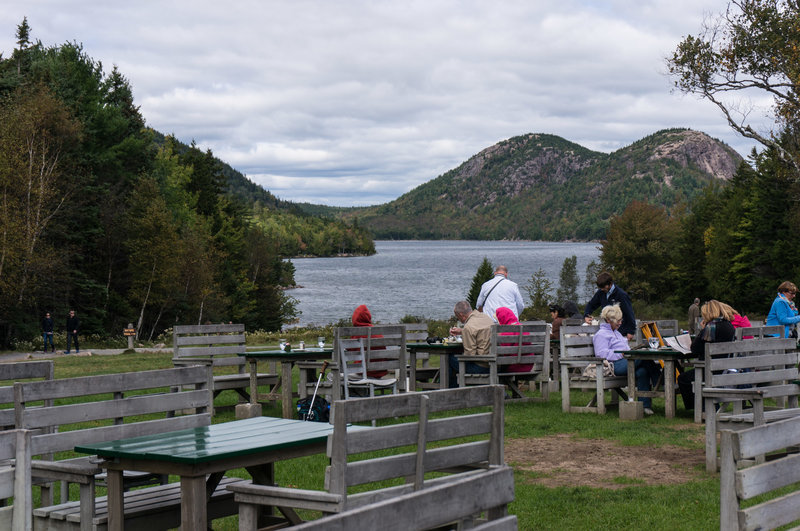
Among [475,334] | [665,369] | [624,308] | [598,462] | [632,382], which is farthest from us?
[624,308]

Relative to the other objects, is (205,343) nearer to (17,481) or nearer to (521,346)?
(521,346)

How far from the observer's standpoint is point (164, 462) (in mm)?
4242

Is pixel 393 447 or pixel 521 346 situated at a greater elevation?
pixel 393 447

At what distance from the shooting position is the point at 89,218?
44906mm

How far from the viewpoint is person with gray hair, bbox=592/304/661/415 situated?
11.8 metres

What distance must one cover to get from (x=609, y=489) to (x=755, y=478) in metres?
3.79

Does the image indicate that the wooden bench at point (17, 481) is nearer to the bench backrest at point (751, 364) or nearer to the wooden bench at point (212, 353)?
the bench backrest at point (751, 364)

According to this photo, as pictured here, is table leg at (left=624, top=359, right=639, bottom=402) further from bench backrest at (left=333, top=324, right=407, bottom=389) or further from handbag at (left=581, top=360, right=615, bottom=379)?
bench backrest at (left=333, top=324, right=407, bottom=389)

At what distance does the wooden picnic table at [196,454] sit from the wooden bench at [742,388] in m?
4.40

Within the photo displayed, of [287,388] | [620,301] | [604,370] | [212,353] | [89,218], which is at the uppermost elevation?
[89,218]

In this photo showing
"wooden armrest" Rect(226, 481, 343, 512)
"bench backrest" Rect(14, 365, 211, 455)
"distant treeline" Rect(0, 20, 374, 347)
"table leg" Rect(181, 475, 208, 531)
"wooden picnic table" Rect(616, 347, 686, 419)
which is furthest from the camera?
"distant treeline" Rect(0, 20, 374, 347)

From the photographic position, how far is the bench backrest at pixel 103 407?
4.99 meters

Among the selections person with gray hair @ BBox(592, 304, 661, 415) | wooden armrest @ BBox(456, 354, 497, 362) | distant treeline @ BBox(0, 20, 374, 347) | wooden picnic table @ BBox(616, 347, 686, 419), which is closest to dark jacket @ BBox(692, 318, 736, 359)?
wooden picnic table @ BBox(616, 347, 686, 419)

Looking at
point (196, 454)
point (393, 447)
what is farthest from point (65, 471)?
point (393, 447)
